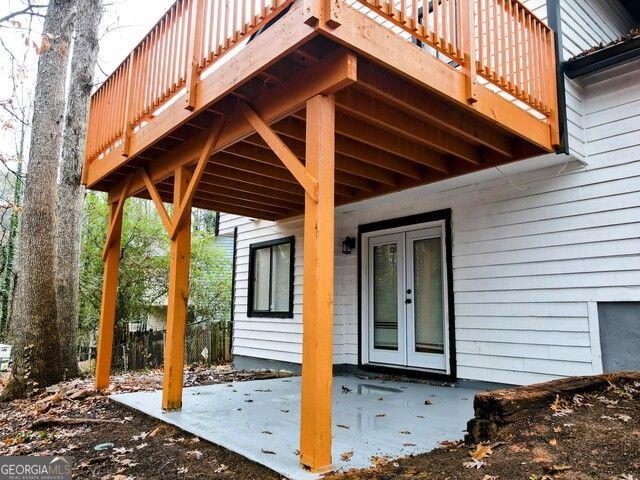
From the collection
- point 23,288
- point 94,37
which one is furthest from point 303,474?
point 94,37

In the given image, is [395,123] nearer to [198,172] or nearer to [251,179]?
[198,172]

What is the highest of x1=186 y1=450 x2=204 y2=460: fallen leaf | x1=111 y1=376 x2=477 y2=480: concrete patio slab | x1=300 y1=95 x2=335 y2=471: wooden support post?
x1=300 y1=95 x2=335 y2=471: wooden support post

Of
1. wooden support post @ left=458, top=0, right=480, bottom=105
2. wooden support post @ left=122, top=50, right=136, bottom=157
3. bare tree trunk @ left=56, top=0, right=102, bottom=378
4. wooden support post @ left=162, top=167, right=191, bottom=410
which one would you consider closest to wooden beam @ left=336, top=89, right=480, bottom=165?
wooden support post @ left=458, top=0, right=480, bottom=105

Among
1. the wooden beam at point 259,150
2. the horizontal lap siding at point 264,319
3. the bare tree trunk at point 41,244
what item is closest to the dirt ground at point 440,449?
the bare tree trunk at point 41,244

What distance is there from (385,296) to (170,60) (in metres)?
4.28

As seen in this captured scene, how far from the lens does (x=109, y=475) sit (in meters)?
3.04

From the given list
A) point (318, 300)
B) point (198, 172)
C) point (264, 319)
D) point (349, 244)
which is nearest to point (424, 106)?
point (318, 300)

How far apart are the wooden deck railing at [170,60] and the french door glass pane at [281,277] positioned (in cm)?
359

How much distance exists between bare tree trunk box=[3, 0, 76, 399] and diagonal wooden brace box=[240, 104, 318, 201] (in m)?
4.35

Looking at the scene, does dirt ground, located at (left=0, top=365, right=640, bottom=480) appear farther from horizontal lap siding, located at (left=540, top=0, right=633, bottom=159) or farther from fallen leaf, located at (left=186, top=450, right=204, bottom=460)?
horizontal lap siding, located at (left=540, top=0, right=633, bottom=159)

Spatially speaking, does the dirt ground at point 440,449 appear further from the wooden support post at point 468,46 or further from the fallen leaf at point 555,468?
the wooden support post at point 468,46

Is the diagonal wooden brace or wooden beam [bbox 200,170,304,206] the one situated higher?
wooden beam [bbox 200,170,304,206]

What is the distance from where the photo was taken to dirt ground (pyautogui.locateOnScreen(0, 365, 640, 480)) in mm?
2574

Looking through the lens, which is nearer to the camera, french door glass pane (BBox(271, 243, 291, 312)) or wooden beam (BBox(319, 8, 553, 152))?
wooden beam (BBox(319, 8, 553, 152))
